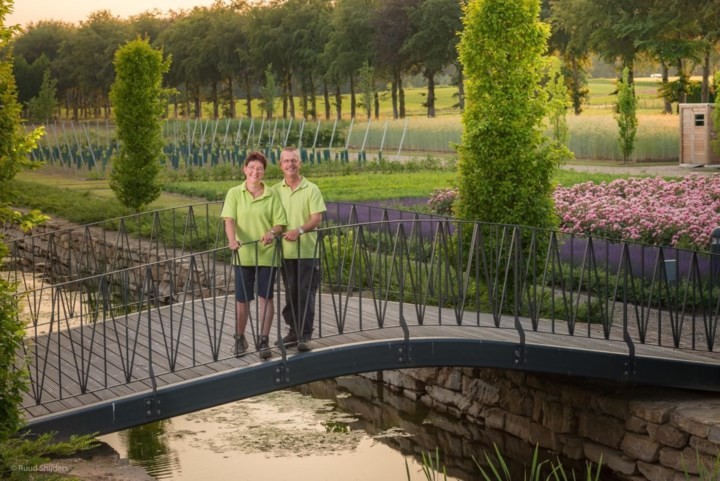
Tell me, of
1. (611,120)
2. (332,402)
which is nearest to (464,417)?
(332,402)

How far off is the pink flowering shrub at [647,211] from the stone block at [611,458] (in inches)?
207

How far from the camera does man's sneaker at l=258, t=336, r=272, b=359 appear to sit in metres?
8.44

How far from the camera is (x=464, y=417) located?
11.2m

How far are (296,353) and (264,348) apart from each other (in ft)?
0.78

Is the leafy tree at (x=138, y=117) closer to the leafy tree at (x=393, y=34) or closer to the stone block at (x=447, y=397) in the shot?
the stone block at (x=447, y=397)

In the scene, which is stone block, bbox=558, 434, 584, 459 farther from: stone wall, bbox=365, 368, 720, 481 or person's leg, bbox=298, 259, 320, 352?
person's leg, bbox=298, 259, 320, 352

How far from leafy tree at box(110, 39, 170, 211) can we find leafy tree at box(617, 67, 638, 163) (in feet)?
46.7

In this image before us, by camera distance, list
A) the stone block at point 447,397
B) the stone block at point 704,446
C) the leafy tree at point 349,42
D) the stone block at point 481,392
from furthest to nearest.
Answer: the leafy tree at point 349,42
the stone block at point 447,397
the stone block at point 481,392
the stone block at point 704,446

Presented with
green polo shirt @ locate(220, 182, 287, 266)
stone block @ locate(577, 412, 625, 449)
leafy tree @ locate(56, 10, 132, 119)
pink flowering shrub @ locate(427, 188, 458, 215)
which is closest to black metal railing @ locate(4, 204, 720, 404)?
green polo shirt @ locate(220, 182, 287, 266)

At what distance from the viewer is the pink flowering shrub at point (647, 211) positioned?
14828mm

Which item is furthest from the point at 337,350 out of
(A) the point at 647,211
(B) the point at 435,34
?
(B) the point at 435,34

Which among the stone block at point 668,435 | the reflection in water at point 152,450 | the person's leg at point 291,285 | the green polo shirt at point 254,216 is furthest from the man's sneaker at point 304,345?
the stone block at point 668,435

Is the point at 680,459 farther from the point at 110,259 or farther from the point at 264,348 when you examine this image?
the point at 110,259

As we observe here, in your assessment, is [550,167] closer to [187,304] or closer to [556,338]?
[556,338]
